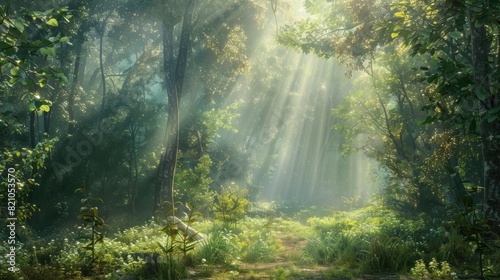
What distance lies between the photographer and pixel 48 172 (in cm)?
1995

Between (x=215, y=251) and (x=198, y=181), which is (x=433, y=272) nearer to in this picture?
(x=215, y=251)

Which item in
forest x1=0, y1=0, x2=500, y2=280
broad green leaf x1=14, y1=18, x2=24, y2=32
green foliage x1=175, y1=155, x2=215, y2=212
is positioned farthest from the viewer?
green foliage x1=175, y1=155, x2=215, y2=212

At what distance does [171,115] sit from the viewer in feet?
57.5

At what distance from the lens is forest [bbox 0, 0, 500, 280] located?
5445 mm

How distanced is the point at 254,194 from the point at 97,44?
72.7ft

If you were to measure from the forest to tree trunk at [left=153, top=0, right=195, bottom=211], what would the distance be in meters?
0.09

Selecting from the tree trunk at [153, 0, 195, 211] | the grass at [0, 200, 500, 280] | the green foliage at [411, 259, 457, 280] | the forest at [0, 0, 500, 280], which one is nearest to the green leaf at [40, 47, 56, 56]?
the forest at [0, 0, 500, 280]

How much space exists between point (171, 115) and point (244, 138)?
25.1m

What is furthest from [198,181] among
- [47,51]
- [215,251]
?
[47,51]

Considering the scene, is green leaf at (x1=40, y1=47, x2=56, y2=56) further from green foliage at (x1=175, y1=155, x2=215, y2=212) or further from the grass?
green foliage at (x1=175, y1=155, x2=215, y2=212)

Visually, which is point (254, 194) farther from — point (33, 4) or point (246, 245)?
point (246, 245)

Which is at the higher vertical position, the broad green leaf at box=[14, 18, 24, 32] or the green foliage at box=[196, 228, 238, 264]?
the broad green leaf at box=[14, 18, 24, 32]

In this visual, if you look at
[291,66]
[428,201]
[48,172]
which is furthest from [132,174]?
[291,66]

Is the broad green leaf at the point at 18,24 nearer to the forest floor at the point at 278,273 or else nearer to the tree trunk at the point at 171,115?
the forest floor at the point at 278,273
